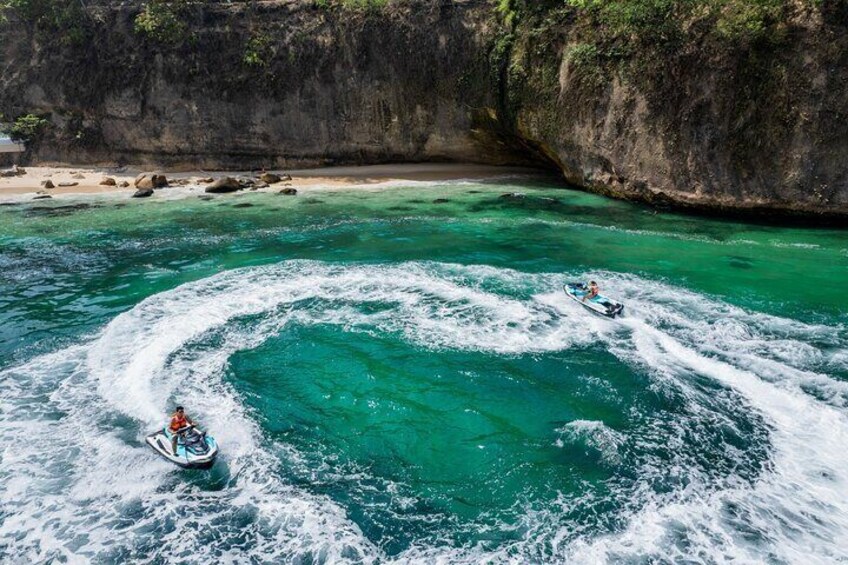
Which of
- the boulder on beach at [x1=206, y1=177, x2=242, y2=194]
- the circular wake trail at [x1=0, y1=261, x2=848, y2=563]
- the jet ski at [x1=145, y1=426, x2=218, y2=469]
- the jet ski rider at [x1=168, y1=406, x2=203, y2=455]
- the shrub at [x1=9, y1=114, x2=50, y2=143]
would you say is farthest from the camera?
the shrub at [x1=9, y1=114, x2=50, y2=143]

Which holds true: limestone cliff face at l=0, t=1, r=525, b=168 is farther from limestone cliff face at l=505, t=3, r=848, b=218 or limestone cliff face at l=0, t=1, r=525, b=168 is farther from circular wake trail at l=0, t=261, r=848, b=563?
circular wake trail at l=0, t=261, r=848, b=563

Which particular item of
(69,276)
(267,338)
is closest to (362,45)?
(69,276)

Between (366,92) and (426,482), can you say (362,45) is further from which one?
(426,482)

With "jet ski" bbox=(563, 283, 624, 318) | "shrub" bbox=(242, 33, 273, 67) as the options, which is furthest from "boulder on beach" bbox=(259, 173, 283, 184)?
"jet ski" bbox=(563, 283, 624, 318)

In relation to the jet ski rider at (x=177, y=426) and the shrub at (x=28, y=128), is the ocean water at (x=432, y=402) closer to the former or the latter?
the jet ski rider at (x=177, y=426)

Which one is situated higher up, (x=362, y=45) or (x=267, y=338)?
(x=362, y=45)
